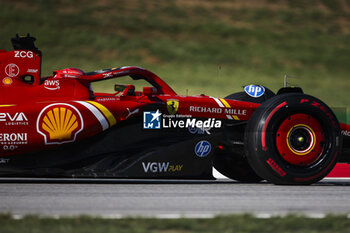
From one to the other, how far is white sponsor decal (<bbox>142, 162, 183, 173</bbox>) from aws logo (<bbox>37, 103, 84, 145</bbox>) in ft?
2.86

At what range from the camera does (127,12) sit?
5375 cm

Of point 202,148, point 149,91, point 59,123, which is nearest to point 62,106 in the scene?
point 59,123

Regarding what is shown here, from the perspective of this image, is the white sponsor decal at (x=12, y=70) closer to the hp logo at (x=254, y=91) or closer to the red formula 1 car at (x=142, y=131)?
the red formula 1 car at (x=142, y=131)

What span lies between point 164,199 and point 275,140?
182cm

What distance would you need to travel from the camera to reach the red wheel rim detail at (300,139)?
7.05m

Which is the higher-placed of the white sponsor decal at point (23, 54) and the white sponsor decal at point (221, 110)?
the white sponsor decal at point (23, 54)

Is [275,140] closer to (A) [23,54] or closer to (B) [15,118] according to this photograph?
(B) [15,118]

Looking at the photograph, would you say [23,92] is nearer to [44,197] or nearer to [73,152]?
[73,152]

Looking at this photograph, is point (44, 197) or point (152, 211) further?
point (44, 197)

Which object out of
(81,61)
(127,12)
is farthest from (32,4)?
(81,61)

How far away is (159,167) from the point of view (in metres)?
7.03

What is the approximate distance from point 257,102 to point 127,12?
4705 centimetres

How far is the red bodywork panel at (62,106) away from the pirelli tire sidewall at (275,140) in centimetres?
43

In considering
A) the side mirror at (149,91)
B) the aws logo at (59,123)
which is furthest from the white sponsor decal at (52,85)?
the side mirror at (149,91)
